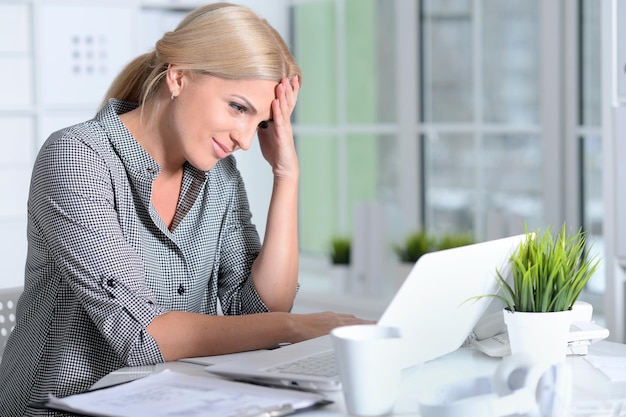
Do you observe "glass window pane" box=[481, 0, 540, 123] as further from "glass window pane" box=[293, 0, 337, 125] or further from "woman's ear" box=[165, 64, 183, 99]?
"woman's ear" box=[165, 64, 183, 99]

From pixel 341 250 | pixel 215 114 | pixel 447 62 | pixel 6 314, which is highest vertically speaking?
pixel 447 62

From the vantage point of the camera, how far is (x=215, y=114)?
6.36ft

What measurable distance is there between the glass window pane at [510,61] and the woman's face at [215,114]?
1753 mm

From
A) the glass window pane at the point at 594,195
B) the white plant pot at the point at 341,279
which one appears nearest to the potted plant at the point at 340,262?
the white plant pot at the point at 341,279

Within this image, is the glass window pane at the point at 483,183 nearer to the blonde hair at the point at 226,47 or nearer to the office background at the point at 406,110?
the office background at the point at 406,110

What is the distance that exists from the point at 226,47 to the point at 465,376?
78 cm

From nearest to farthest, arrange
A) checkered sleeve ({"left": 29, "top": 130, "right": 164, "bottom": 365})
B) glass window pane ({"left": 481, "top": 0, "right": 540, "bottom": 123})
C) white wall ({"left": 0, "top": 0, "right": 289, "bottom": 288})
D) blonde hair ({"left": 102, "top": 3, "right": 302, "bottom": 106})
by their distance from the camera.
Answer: checkered sleeve ({"left": 29, "top": 130, "right": 164, "bottom": 365})
blonde hair ({"left": 102, "top": 3, "right": 302, "bottom": 106})
glass window pane ({"left": 481, "top": 0, "right": 540, "bottom": 123})
white wall ({"left": 0, "top": 0, "right": 289, "bottom": 288})

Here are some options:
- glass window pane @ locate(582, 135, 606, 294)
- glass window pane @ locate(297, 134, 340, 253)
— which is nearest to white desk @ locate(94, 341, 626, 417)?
glass window pane @ locate(582, 135, 606, 294)

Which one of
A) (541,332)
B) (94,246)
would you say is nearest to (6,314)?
(94,246)

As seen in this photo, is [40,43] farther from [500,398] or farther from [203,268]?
[500,398]

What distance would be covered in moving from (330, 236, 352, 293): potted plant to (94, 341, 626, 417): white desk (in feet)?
7.73

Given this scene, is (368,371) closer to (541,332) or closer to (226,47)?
(541,332)

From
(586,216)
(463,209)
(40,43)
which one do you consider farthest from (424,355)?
(40,43)

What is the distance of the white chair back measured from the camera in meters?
2.17
